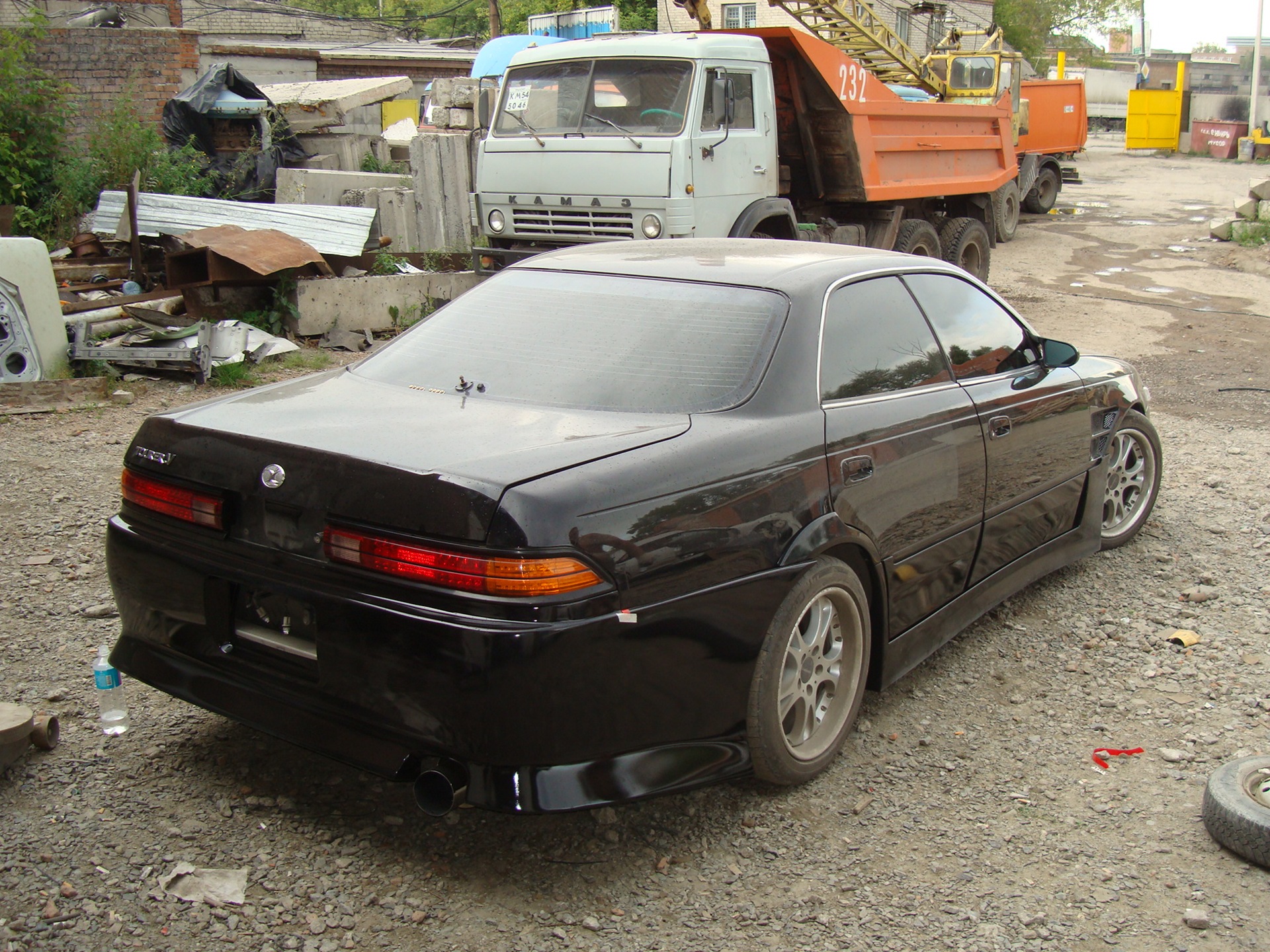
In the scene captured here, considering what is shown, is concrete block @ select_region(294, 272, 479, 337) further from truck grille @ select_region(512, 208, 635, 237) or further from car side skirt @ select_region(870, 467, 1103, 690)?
car side skirt @ select_region(870, 467, 1103, 690)

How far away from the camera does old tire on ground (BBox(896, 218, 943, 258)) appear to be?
1243cm

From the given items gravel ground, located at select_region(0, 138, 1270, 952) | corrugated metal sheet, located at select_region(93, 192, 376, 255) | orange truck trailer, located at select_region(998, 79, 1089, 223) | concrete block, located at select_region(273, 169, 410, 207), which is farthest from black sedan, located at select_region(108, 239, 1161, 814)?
orange truck trailer, located at select_region(998, 79, 1089, 223)

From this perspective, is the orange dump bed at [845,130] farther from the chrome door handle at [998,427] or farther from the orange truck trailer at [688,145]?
the chrome door handle at [998,427]

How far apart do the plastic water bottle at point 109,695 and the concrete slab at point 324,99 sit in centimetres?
Result: 1385

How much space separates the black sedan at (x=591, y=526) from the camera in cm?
251

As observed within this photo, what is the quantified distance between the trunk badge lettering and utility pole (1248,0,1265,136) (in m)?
40.2

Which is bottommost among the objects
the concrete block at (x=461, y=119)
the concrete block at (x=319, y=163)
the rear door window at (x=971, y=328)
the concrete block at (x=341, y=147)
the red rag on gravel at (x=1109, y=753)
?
the red rag on gravel at (x=1109, y=753)

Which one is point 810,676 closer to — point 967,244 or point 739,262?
point 739,262

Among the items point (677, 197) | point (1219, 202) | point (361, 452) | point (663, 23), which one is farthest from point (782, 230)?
point (663, 23)

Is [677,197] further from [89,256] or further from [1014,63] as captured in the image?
[1014,63]

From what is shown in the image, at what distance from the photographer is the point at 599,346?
3359 millimetres

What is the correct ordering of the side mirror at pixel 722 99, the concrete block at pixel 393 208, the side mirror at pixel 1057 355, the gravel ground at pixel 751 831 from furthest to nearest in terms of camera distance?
the concrete block at pixel 393 208, the side mirror at pixel 722 99, the side mirror at pixel 1057 355, the gravel ground at pixel 751 831

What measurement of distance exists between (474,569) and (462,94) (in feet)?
49.7

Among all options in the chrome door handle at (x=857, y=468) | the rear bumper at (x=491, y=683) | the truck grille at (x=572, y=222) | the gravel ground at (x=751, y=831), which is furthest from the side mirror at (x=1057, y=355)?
the truck grille at (x=572, y=222)
